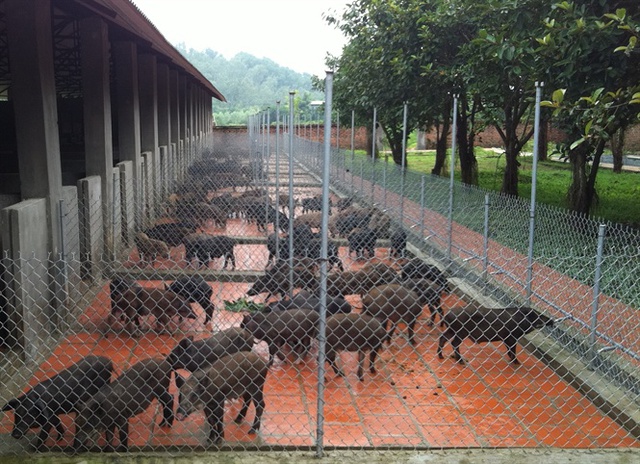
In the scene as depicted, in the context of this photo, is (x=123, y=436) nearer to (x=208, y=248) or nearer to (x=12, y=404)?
(x=12, y=404)

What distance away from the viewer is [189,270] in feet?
33.9

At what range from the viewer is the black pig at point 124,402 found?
4.94m

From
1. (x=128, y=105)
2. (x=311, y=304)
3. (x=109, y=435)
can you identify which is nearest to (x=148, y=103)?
(x=128, y=105)

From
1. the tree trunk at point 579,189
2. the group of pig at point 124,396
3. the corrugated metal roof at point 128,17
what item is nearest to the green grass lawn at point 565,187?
the tree trunk at point 579,189

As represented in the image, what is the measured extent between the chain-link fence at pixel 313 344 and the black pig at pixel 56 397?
15 mm

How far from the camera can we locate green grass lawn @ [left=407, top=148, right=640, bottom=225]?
15477mm

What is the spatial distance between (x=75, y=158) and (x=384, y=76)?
7.91 m

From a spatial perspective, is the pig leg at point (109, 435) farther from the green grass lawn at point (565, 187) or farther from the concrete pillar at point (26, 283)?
the green grass lawn at point (565, 187)

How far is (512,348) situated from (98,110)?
7216 mm

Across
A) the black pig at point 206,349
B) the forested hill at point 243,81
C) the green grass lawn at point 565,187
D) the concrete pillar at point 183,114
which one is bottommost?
the green grass lawn at point 565,187

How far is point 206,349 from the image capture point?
6164 mm

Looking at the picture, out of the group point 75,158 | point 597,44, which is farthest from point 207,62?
point 597,44

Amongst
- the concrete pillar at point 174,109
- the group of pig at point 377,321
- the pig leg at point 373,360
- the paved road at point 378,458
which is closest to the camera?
the paved road at point 378,458

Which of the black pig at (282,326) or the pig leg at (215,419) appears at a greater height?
the black pig at (282,326)
